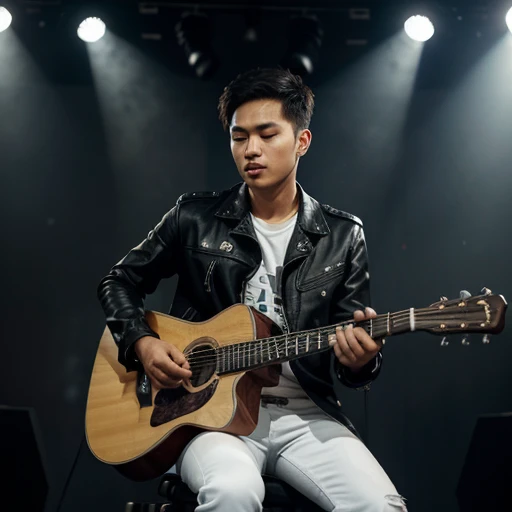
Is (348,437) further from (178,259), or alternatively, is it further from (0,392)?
(0,392)

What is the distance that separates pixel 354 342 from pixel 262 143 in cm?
98

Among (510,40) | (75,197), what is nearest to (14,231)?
(75,197)

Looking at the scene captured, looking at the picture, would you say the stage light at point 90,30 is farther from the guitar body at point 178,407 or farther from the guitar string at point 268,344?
A: the guitar string at point 268,344

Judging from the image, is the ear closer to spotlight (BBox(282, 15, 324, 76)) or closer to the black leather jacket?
the black leather jacket

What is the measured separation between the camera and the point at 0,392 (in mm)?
3836

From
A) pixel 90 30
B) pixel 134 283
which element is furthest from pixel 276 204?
pixel 90 30

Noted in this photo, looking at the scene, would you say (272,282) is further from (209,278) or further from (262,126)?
(262,126)

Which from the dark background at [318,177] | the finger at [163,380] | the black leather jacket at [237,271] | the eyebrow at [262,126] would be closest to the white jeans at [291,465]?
the black leather jacket at [237,271]

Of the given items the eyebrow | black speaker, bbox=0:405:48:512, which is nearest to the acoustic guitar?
the eyebrow

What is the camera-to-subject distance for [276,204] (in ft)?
9.82

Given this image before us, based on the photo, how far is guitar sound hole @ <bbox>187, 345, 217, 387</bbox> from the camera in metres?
2.47

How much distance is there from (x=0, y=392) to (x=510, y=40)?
11.3ft

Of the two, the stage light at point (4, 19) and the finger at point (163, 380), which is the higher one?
the stage light at point (4, 19)

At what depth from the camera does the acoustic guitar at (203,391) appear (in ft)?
7.61
